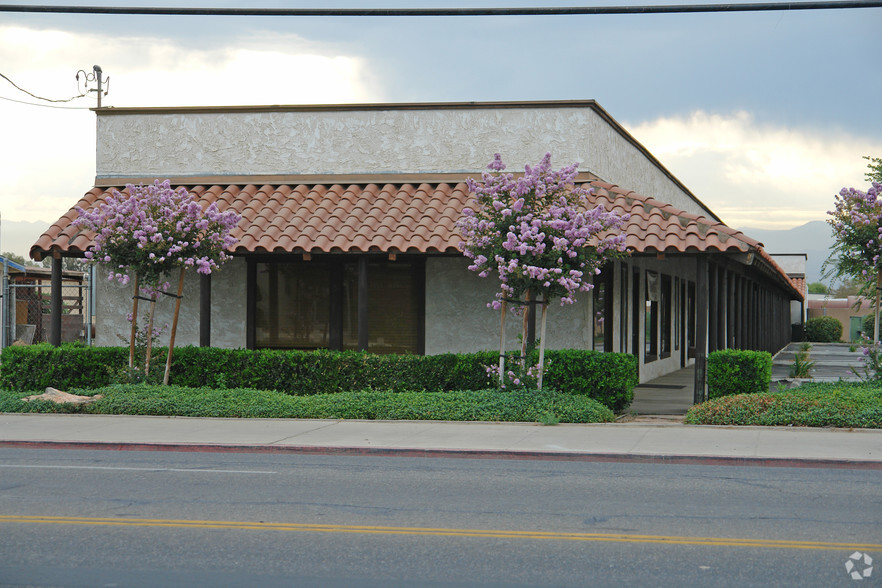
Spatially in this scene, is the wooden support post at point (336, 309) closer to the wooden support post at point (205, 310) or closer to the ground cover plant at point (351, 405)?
the wooden support post at point (205, 310)

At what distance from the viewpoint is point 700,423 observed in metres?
15.0

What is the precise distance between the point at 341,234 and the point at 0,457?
7.99 m

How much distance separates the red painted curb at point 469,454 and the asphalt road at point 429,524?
37 centimetres

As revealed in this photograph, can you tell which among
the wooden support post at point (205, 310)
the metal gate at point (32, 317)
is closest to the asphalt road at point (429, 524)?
the wooden support post at point (205, 310)

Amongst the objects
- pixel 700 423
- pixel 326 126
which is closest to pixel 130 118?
pixel 326 126

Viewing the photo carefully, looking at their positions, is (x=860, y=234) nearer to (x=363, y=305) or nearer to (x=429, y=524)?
(x=363, y=305)

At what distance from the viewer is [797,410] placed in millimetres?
14727

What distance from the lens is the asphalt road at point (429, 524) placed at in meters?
6.42

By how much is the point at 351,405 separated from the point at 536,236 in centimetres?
417

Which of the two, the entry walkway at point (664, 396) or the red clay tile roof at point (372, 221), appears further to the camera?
the entry walkway at point (664, 396)

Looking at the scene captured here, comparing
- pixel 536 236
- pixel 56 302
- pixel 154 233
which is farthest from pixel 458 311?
pixel 56 302

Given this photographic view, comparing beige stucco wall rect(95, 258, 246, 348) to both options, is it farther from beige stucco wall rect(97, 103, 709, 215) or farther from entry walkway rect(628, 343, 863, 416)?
entry walkway rect(628, 343, 863, 416)

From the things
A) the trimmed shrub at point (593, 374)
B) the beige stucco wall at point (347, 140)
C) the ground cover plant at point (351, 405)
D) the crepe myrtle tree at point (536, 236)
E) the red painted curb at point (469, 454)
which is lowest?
the red painted curb at point (469, 454)

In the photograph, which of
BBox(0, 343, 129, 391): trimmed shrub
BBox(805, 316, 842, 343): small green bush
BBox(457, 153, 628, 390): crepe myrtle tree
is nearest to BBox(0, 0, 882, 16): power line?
BBox(457, 153, 628, 390): crepe myrtle tree
